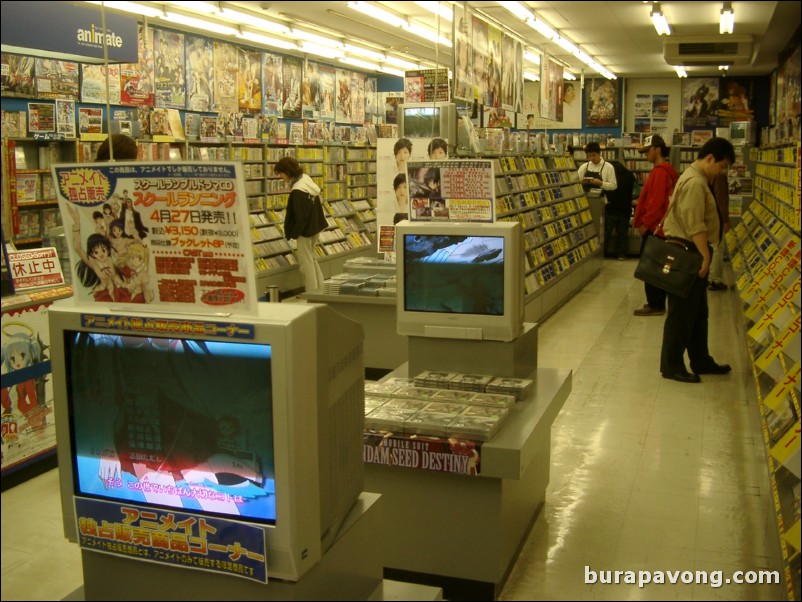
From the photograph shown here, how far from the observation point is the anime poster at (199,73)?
14.1 m

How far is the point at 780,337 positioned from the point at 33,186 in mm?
7504

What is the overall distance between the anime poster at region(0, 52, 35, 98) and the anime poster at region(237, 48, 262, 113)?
A: 19.6 feet

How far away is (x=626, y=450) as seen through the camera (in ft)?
16.7

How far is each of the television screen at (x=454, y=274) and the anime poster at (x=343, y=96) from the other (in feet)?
50.7

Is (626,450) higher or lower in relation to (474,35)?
lower

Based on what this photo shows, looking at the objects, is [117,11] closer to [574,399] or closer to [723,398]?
[574,399]

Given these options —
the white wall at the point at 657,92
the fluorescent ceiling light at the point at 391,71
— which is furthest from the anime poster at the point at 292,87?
the white wall at the point at 657,92

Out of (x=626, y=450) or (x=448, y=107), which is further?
(x=448, y=107)

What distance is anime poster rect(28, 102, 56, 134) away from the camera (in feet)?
27.6

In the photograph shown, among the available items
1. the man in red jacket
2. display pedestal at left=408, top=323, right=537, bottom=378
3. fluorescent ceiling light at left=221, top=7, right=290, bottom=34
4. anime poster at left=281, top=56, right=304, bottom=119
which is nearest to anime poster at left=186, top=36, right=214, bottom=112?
→ fluorescent ceiling light at left=221, top=7, right=290, bottom=34

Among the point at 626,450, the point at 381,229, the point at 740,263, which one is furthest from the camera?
the point at 740,263

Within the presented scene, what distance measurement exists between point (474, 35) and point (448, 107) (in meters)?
0.64

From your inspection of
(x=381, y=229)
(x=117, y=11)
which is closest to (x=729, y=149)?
(x=381, y=229)

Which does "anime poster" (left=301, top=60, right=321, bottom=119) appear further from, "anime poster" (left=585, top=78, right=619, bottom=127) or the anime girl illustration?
the anime girl illustration
